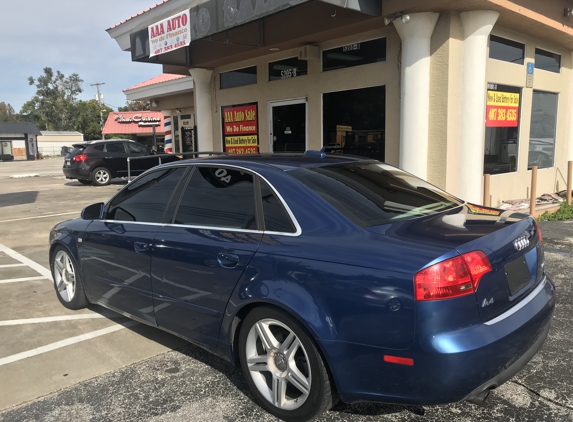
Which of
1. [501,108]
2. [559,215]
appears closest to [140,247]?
[501,108]

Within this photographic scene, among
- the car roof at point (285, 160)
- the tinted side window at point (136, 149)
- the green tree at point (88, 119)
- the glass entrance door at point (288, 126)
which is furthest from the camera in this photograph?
the green tree at point (88, 119)

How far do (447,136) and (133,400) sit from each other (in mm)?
6293

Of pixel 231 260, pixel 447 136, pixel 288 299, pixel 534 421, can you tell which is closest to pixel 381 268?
pixel 288 299

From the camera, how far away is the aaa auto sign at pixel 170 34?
8.74 m

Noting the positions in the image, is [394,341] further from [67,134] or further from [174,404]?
[67,134]

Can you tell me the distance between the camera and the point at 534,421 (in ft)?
9.05

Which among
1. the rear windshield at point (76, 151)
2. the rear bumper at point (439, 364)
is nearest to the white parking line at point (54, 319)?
the rear bumper at point (439, 364)

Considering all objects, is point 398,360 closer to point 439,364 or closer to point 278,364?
point 439,364

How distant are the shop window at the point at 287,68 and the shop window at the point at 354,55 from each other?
0.62 meters

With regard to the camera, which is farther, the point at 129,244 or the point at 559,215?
the point at 559,215

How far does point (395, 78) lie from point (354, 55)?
3.78 ft

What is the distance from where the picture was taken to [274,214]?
2.96 metres

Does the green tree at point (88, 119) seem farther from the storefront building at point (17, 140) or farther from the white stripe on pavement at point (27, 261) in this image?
the white stripe on pavement at point (27, 261)

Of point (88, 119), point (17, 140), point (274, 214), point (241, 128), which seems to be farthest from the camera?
point (88, 119)
